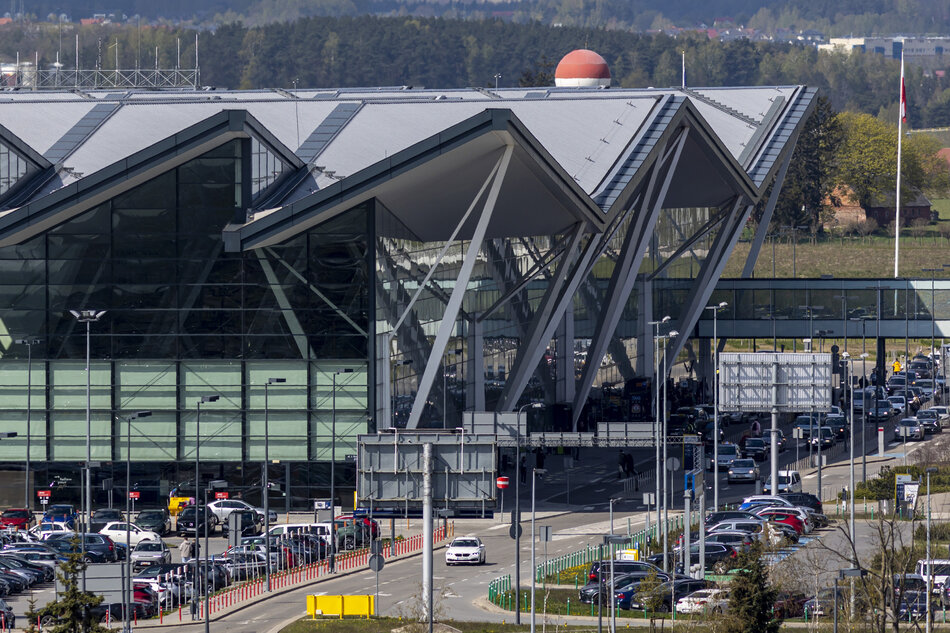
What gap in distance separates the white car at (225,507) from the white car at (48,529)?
22.4ft

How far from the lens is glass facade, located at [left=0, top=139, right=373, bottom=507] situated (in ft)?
291

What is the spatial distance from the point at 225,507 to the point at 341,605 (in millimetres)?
25251

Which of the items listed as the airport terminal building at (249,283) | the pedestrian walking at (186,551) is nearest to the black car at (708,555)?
the pedestrian walking at (186,551)

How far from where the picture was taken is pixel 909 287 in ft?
421

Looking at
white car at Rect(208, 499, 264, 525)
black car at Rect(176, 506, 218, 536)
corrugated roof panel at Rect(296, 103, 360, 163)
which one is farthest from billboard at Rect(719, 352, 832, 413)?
black car at Rect(176, 506, 218, 536)

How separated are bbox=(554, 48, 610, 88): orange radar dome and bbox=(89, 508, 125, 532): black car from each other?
66.9 m

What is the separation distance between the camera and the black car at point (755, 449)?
10531 centimetres

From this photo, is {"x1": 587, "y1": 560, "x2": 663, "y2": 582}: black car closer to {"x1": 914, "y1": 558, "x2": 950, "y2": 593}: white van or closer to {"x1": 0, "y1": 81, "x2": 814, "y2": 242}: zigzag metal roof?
{"x1": 914, "y1": 558, "x2": 950, "y2": 593}: white van

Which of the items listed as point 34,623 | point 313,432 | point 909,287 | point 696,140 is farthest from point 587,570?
point 909,287

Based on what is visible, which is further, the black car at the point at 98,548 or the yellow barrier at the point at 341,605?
the black car at the point at 98,548

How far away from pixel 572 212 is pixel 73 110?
27.6m

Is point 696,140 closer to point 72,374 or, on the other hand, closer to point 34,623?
point 72,374

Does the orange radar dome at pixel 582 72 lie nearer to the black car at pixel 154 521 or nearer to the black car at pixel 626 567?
the black car at pixel 154 521

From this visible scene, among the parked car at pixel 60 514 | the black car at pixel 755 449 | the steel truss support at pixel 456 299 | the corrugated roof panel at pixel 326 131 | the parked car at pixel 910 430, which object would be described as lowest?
the parked car at pixel 60 514
